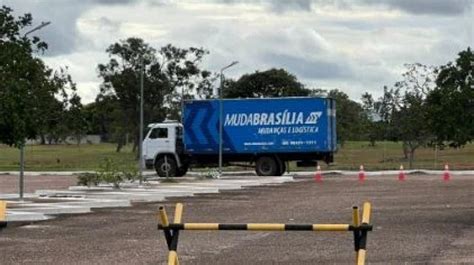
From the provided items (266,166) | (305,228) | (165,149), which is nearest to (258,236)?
(305,228)

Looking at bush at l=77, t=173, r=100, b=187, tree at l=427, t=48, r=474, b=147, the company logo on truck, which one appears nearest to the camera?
tree at l=427, t=48, r=474, b=147

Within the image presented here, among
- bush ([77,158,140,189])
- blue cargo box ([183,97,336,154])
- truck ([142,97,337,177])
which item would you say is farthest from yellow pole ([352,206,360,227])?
blue cargo box ([183,97,336,154])

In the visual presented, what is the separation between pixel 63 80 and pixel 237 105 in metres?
18.3

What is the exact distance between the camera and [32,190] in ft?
106

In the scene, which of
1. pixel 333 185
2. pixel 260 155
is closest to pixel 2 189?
pixel 333 185

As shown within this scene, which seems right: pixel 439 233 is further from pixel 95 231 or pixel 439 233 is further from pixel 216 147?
pixel 216 147

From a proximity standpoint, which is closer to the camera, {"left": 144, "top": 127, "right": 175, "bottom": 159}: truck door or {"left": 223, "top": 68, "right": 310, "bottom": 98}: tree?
{"left": 144, "top": 127, "right": 175, "bottom": 159}: truck door

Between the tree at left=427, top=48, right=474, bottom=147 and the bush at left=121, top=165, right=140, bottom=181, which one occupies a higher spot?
the tree at left=427, top=48, right=474, bottom=147

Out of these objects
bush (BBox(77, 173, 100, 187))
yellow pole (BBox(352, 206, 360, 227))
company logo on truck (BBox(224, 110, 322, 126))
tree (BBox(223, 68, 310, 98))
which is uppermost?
tree (BBox(223, 68, 310, 98))

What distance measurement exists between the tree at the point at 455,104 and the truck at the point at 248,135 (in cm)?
2452

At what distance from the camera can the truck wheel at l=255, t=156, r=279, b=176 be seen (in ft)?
145

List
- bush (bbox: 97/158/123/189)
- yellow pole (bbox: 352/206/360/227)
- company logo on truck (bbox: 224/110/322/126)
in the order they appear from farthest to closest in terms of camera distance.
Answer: company logo on truck (bbox: 224/110/322/126) → bush (bbox: 97/158/123/189) → yellow pole (bbox: 352/206/360/227)

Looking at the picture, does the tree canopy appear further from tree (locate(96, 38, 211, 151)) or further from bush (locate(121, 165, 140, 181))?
tree (locate(96, 38, 211, 151))

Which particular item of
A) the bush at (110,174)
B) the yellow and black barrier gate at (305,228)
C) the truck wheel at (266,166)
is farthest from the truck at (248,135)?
the yellow and black barrier gate at (305,228)
